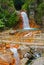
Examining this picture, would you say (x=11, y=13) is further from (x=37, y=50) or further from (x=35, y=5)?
(x=37, y=50)

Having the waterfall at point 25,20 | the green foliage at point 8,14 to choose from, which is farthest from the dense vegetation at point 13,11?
the waterfall at point 25,20

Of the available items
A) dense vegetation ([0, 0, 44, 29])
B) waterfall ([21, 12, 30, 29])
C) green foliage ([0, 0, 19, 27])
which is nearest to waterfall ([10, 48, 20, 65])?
dense vegetation ([0, 0, 44, 29])

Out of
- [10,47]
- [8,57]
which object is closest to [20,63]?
[8,57]

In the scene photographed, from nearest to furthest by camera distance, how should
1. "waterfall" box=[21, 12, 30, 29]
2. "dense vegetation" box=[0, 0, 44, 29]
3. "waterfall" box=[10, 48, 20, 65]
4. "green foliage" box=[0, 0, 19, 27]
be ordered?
"waterfall" box=[10, 48, 20, 65] < "green foliage" box=[0, 0, 19, 27] < "dense vegetation" box=[0, 0, 44, 29] < "waterfall" box=[21, 12, 30, 29]

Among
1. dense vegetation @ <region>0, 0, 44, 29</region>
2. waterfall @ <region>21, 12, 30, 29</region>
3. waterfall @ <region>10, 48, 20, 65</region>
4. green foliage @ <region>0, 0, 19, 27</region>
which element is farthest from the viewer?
waterfall @ <region>21, 12, 30, 29</region>

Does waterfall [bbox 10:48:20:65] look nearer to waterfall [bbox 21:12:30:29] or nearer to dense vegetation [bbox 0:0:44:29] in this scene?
dense vegetation [bbox 0:0:44:29]

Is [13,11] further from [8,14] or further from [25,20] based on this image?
[25,20]

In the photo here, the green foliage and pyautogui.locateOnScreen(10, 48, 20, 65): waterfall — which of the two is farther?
the green foliage

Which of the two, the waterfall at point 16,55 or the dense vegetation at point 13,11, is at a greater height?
the dense vegetation at point 13,11

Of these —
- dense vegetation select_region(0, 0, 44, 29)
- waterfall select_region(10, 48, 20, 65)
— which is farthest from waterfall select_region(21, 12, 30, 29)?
waterfall select_region(10, 48, 20, 65)

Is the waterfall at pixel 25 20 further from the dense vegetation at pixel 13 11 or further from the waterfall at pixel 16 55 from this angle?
the waterfall at pixel 16 55

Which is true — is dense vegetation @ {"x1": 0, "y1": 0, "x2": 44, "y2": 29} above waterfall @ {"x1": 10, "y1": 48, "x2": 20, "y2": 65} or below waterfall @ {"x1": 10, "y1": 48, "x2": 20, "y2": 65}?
above

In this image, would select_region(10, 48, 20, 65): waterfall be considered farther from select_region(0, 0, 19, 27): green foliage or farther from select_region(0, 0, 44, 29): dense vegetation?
select_region(0, 0, 19, 27): green foliage

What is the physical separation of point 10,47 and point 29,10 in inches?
495
